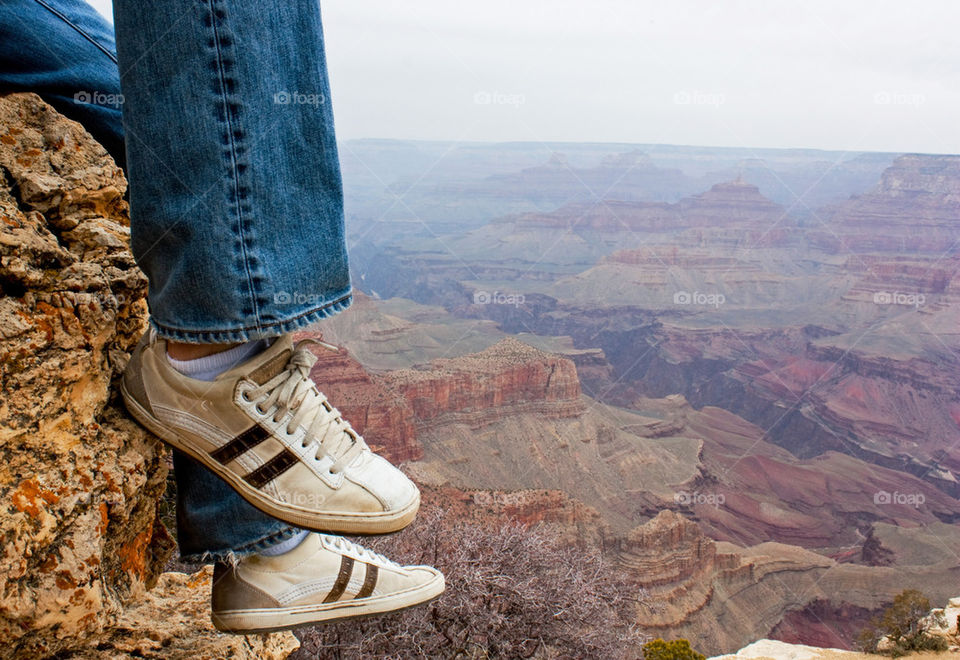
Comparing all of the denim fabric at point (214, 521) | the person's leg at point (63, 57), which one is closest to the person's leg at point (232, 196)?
the denim fabric at point (214, 521)

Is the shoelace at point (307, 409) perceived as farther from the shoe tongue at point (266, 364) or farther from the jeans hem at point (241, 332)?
the jeans hem at point (241, 332)

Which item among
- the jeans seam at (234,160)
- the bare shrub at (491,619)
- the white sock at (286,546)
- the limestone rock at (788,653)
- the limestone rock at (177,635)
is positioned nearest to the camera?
the jeans seam at (234,160)

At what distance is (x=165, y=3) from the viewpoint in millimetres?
1101

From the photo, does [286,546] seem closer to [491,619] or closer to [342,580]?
[342,580]

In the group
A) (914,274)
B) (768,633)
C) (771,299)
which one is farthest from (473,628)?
(771,299)

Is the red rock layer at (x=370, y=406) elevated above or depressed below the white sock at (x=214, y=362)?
below

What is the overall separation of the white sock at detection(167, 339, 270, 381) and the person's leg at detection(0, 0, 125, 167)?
2.18 ft

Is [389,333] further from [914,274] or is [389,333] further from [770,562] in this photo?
[914,274]

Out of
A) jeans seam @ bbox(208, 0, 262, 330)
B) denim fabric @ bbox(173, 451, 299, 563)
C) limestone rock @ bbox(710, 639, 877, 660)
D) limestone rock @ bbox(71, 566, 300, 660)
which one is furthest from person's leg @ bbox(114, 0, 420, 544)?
limestone rock @ bbox(710, 639, 877, 660)

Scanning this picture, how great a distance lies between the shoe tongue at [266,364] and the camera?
1.37 metres

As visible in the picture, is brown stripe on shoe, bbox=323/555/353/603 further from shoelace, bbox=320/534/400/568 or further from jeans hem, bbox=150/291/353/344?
jeans hem, bbox=150/291/353/344

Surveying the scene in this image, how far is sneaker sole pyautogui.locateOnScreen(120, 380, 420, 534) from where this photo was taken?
1.40 m

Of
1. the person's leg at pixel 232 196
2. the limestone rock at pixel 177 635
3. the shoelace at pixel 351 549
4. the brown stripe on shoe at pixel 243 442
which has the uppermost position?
the person's leg at pixel 232 196

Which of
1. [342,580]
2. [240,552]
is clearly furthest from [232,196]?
[342,580]
